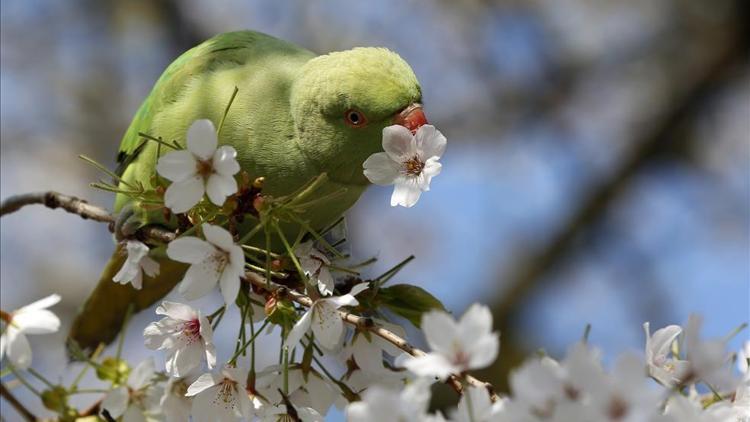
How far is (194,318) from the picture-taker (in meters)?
2.11

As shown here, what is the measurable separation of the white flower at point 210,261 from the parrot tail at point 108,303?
141 centimetres

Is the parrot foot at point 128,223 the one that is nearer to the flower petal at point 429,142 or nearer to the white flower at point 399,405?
Answer: the flower petal at point 429,142

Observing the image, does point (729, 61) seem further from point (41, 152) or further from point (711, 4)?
point (41, 152)

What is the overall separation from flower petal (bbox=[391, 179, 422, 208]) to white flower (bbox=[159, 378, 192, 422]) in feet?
2.15

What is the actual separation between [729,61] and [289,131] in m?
5.06

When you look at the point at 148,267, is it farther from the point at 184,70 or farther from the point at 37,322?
the point at 184,70

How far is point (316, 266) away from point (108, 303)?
4.84 ft

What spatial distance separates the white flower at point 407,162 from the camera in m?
2.06

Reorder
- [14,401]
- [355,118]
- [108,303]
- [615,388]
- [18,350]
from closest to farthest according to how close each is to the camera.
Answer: [615,388] < [14,401] < [18,350] < [355,118] < [108,303]

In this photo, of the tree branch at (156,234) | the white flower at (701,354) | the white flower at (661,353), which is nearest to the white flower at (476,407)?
the tree branch at (156,234)

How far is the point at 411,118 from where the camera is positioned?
2.40m

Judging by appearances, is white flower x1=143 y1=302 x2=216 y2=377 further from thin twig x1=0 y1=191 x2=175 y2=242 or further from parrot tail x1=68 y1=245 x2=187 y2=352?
parrot tail x1=68 y1=245 x2=187 y2=352

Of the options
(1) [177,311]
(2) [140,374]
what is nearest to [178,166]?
(1) [177,311]

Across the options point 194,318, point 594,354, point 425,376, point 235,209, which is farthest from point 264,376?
point 594,354
